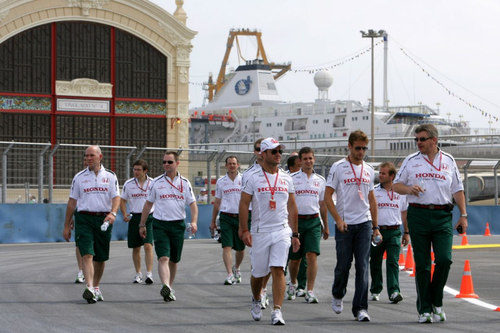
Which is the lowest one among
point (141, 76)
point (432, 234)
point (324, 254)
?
point (324, 254)

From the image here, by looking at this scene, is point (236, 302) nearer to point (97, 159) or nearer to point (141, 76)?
point (97, 159)

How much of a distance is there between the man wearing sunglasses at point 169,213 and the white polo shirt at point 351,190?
2324 mm

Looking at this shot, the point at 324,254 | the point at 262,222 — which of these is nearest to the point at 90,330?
the point at 262,222

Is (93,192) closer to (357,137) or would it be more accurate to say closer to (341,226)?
(341,226)

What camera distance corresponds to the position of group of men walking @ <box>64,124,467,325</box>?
394 inches

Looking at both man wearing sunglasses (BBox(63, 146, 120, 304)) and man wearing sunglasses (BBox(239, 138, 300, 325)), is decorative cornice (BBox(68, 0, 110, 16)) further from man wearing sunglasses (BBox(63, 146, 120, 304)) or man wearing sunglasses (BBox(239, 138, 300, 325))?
man wearing sunglasses (BBox(239, 138, 300, 325))

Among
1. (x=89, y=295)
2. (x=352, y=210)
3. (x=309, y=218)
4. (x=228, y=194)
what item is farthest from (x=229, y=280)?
(x=352, y=210)

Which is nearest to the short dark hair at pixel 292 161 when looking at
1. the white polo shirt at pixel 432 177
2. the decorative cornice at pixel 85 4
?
the white polo shirt at pixel 432 177

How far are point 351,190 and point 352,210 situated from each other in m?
0.22

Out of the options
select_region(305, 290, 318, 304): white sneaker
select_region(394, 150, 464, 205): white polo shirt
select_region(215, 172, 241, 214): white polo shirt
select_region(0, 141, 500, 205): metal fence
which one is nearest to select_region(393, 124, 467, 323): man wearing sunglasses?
select_region(394, 150, 464, 205): white polo shirt

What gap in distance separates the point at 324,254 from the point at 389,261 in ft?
30.4

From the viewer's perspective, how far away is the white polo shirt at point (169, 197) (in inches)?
496

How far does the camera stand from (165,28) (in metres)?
45.4

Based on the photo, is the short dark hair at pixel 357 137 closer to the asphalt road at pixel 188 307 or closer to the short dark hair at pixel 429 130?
the short dark hair at pixel 429 130
